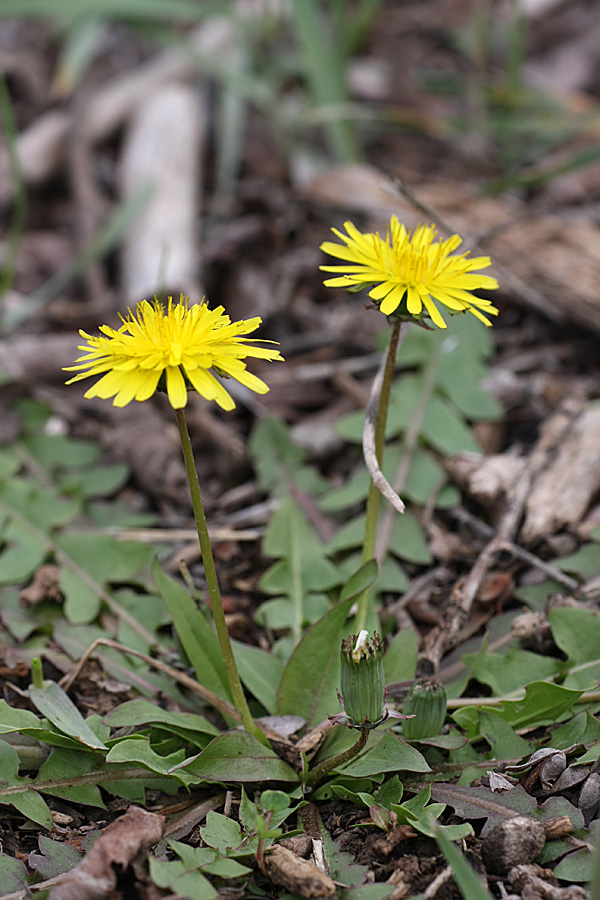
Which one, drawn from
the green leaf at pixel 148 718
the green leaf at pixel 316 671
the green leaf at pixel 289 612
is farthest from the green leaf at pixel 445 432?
the green leaf at pixel 148 718

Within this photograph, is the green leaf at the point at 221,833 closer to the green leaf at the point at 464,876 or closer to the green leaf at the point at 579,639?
the green leaf at the point at 464,876

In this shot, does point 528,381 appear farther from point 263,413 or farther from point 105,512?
point 105,512

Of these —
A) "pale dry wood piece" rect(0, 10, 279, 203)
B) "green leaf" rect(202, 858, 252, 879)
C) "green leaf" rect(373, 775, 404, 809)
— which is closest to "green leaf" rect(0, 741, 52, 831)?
"green leaf" rect(202, 858, 252, 879)

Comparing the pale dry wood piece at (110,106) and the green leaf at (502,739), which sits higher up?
the pale dry wood piece at (110,106)

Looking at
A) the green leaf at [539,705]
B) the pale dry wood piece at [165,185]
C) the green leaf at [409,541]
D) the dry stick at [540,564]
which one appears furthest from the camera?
→ the pale dry wood piece at [165,185]

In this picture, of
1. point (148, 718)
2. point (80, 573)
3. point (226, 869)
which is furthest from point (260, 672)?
point (80, 573)

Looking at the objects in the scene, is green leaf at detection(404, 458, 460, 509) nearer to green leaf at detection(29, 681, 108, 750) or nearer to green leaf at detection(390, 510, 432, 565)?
green leaf at detection(390, 510, 432, 565)
